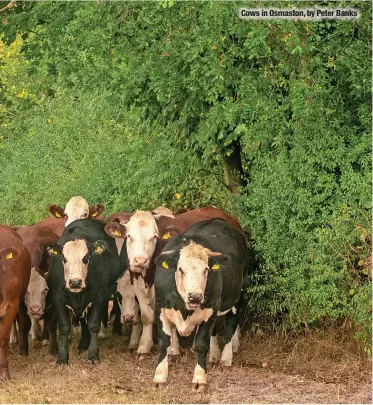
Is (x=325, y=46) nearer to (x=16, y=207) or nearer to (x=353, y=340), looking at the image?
(x=353, y=340)

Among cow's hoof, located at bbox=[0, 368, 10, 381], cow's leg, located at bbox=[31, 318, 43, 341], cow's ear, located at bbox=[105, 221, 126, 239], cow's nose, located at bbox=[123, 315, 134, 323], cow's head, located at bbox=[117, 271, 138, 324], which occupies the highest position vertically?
cow's ear, located at bbox=[105, 221, 126, 239]

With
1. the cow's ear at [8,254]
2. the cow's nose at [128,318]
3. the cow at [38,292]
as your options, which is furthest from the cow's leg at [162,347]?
the cow at [38,292]

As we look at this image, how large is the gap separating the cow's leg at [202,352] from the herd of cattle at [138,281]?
1 centimetres

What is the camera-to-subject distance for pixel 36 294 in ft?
44.4

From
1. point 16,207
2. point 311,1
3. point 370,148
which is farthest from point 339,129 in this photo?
point 16,207

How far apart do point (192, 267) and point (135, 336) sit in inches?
119

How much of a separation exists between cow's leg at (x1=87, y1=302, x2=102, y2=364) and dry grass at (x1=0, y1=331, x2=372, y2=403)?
0.47 feet

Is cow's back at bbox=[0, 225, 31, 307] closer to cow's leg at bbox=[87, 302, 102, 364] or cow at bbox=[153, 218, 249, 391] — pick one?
cow's leg at bbox=[87, 302, 102, 364]

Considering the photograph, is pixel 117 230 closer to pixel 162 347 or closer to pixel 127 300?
pixel 127 300

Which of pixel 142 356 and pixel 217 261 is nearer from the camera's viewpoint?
pixel 217 261

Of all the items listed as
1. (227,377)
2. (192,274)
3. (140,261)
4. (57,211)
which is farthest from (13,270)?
(57,211)

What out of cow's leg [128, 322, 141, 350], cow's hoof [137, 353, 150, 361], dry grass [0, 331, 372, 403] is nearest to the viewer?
dry grass [0, 331, 372, 403]

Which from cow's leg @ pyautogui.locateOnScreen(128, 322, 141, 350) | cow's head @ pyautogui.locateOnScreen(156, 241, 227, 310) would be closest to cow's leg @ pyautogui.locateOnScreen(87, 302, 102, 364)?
cow's leg @ pyautogui.locateOnScreen(128, 322, 141, 350)

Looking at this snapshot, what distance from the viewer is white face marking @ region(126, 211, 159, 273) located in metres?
13.2
